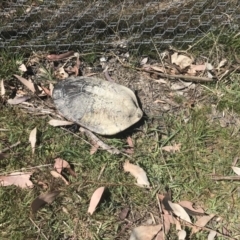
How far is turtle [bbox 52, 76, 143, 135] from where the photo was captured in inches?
109

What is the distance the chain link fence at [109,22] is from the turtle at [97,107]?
16.2 inches

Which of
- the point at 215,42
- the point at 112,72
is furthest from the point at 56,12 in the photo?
the point at 215,42

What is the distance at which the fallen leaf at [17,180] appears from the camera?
263 centimetres

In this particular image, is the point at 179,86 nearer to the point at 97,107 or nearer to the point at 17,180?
the point at 97,107

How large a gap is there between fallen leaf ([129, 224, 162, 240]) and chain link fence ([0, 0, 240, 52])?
46.6 inches

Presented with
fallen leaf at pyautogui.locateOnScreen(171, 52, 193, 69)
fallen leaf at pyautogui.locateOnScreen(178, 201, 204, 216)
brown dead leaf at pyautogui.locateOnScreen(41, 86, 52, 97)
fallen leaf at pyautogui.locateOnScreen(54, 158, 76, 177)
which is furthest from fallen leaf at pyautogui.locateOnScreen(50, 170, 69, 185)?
fallen leaf at pyautogui.locateOnScreen(171, 52, 193, 69)

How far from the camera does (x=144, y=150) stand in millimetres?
2836

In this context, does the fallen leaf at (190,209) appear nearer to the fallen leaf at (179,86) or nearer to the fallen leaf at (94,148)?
the fallen leaf at (94,148)

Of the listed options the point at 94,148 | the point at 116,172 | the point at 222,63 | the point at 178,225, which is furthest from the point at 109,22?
the point at 178,225

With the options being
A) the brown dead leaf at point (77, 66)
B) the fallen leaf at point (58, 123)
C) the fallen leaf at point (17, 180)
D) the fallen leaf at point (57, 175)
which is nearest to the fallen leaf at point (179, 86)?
the brown dead leaf at point (77, 66)

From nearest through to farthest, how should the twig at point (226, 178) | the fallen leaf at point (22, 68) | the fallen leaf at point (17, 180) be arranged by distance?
the fallen leaf at point (17, 180) → the twig at point (226, 178) → the fallen leaf at point (22, 68)

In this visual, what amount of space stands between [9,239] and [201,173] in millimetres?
1097

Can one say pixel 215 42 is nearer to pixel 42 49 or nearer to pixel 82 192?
pixel 42 49

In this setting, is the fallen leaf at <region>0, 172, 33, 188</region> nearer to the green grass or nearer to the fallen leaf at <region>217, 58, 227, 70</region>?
the green grass
